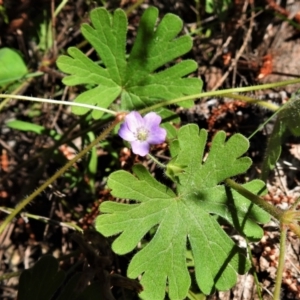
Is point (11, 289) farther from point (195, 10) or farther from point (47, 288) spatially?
point (195, 10)


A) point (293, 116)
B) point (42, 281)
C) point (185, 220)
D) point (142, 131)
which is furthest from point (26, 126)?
point (293, 116)

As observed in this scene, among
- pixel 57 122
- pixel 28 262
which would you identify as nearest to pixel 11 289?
pixel 28 262

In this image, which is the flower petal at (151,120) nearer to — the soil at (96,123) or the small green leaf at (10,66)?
the soil at (96,123)

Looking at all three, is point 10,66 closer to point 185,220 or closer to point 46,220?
point 46,220

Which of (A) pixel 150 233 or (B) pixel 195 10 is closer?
(A) pixel 150 233

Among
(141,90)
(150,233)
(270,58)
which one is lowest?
(150,233)

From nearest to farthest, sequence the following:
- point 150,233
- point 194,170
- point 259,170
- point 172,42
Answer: point 194,170 < point 172,42 < point 150,233 < point 259,170

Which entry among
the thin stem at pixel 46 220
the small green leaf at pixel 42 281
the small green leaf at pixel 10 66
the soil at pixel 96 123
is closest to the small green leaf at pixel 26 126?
the soil at pixel 96 123

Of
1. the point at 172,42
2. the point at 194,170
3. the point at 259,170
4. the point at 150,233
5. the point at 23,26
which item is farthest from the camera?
the point at 23,26
